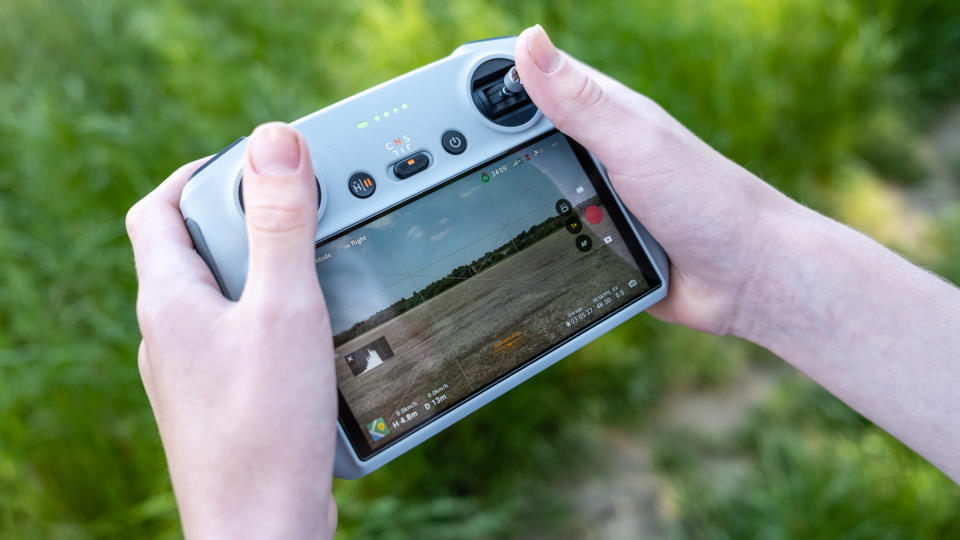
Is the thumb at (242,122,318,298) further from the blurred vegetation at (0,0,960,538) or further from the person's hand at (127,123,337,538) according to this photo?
the blurred vegetation at (0,0,960,538)

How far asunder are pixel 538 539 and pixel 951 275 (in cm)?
152

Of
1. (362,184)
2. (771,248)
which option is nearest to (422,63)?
(362,184)

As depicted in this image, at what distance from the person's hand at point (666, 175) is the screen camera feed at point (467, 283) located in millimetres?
73

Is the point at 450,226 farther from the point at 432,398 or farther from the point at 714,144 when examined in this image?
the point at 714,144

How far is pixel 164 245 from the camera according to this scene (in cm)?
92

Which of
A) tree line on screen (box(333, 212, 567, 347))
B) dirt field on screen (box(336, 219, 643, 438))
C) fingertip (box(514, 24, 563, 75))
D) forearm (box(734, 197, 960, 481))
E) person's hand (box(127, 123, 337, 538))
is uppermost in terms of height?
fingertip (box(514, 24, 563, 75))

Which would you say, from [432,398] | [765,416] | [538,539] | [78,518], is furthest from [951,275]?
[78,518]

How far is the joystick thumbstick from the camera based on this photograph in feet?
3.54

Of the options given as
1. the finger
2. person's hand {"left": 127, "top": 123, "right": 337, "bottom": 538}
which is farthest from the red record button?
the finger

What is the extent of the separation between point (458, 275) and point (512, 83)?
1.09 ft

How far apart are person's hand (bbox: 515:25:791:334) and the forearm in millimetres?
48

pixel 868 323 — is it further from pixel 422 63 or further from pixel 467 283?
pixel 422 63

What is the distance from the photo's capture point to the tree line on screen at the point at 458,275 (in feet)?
3.26

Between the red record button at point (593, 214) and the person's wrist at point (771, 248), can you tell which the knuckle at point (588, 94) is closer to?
the red record button at point (593, 214)
